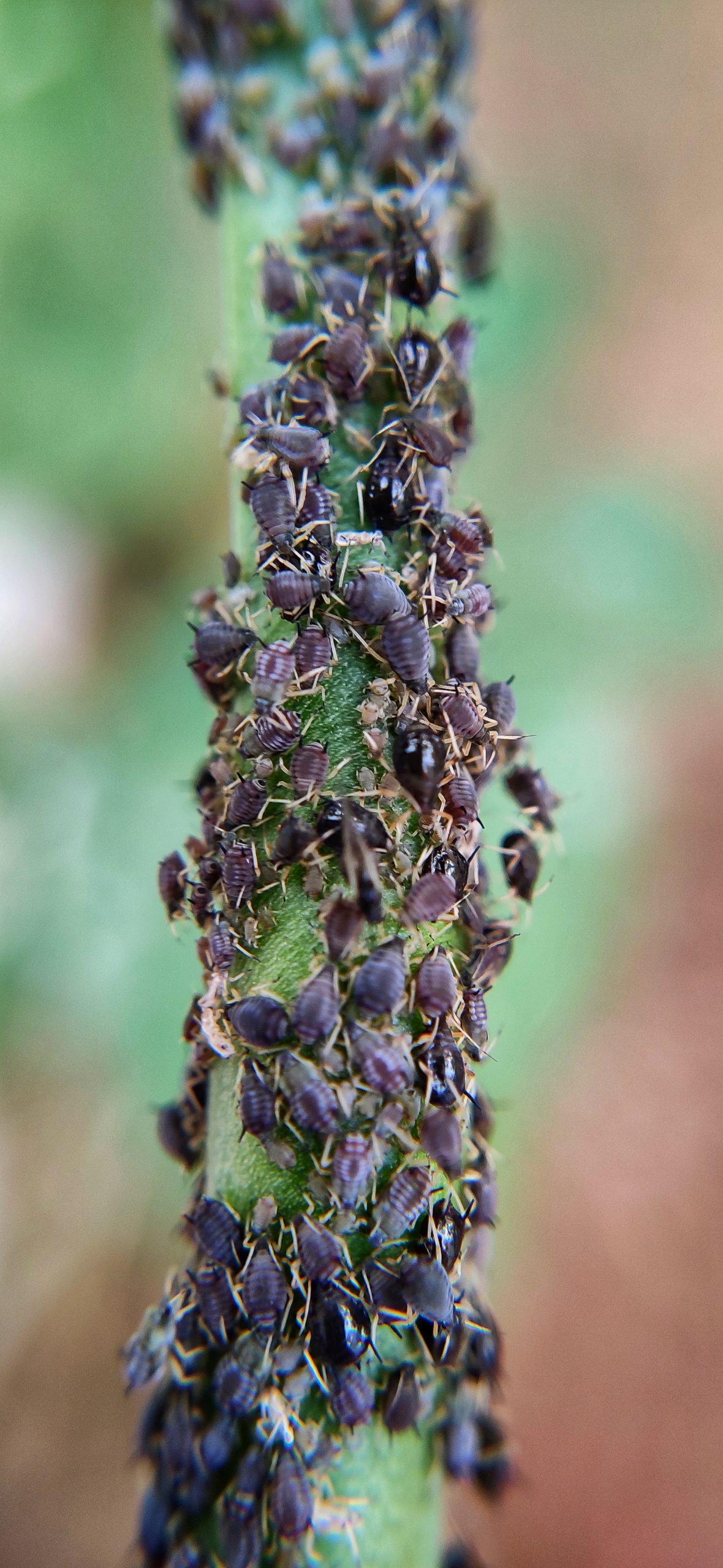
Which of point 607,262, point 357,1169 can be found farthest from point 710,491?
point 357,1169

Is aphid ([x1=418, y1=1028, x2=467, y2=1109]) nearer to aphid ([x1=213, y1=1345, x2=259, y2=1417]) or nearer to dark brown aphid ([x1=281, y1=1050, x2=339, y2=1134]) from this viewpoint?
dark brown aphid ([x1=281, y1=1050, x2=339, y2=1134])

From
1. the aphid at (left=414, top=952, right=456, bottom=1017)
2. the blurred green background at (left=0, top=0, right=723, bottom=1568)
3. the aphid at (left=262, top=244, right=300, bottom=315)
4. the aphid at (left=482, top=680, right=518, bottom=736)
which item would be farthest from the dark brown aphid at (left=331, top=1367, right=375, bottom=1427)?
the blurred green background at (left=0, top=0, right=723, bottom=1568)

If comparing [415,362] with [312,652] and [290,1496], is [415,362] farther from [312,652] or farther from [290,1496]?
[290,1496]

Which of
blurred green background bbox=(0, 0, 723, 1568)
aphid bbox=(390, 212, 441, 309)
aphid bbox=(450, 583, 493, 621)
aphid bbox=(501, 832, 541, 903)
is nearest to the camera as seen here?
aphid bbox=(450, 583, 493, 621)

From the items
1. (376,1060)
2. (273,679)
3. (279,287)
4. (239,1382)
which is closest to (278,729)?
(273,679)

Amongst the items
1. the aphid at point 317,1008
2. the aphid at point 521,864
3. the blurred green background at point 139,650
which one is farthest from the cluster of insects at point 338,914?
the blurred green background at point 139,650

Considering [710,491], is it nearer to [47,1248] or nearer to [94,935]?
[94,935]

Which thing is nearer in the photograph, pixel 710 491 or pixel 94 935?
pixel 94 935
